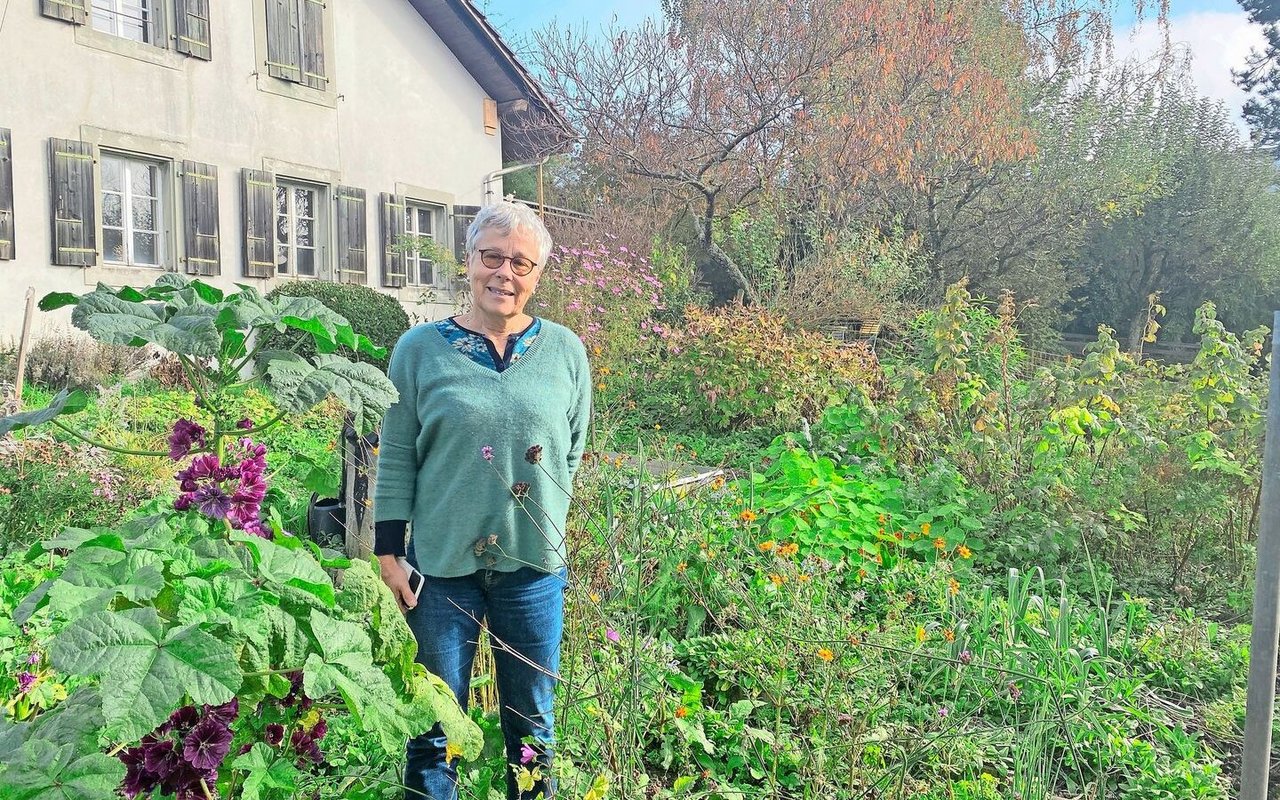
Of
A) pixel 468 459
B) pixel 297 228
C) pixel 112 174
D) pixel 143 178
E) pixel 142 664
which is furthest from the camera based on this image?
pixel 297 228

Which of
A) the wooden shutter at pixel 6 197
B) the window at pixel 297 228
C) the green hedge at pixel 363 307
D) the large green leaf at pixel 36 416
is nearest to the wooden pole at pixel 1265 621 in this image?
the large green leaf at pixel 36 416

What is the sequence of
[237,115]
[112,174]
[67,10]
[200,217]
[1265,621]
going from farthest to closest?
[237,115] < [200,217] < [112,174] < [67,10] < [1265,621]

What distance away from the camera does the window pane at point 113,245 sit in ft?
32.2

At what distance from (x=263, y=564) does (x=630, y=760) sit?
998 mm

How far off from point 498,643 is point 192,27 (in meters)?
10.5

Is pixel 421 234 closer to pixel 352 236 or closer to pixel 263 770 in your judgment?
pixel 352 236

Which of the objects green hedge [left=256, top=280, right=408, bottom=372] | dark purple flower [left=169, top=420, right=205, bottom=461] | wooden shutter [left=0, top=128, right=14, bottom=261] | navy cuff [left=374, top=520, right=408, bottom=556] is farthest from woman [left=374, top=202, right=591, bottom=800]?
wooden shutter [left=0, top=128, right=14, bottom=261]

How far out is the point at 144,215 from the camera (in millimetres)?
10219

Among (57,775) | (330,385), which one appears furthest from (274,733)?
(330,385)

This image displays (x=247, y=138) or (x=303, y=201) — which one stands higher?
(x=247, y=138)

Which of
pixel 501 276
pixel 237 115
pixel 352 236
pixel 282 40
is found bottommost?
pixel 501 276

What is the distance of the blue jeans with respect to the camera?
2109 millimetres

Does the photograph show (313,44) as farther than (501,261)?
Yes

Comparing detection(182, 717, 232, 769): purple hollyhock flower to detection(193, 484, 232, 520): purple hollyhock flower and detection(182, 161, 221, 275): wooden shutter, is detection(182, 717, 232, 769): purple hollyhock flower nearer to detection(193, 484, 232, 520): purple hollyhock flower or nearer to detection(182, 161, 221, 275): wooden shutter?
detection(193, 484, 232, 520): purple hollyhock flower
